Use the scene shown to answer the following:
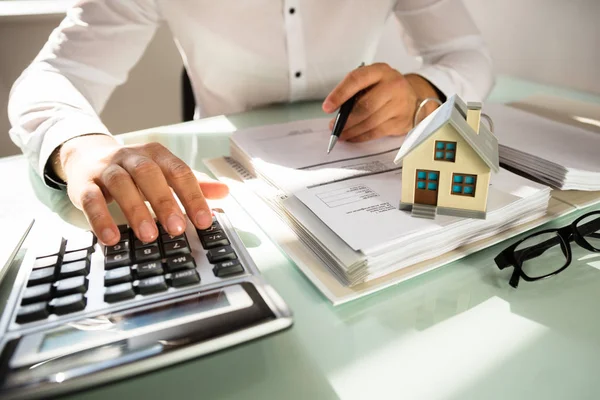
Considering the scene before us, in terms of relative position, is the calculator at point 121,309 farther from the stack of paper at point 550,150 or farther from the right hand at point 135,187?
the stack of paper at point 550,150

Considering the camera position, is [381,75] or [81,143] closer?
[81,143]

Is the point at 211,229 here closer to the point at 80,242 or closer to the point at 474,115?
the point at 80,242

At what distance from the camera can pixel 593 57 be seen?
111 cm

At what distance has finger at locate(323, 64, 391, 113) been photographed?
69 cm

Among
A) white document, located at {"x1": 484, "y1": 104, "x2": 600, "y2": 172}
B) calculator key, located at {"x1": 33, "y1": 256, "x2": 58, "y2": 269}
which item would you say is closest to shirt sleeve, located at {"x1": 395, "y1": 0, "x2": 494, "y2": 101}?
white document, located at {"x1": 484, "y1": 104, "x2": 600, "y2": 172}

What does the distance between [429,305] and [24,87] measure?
0.71m

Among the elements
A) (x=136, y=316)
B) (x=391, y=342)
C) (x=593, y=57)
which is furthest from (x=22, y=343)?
(x=593, y=57)

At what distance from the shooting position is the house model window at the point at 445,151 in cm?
47

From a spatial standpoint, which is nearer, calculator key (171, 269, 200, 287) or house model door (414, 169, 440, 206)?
calculator key (171, 269, 200, 287)

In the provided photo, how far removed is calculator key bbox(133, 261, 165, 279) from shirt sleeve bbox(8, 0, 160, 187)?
315mm

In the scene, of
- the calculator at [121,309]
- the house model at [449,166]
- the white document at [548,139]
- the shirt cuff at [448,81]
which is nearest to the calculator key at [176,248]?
the calculator at [121,309]

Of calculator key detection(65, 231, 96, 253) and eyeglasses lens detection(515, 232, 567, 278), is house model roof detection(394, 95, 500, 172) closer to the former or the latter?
eyeglasses lens detection(515, 232, 567, 278)

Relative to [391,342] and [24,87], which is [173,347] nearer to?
[391,342]

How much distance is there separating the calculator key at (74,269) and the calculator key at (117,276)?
19 millimetres
